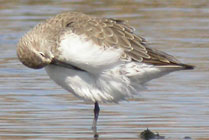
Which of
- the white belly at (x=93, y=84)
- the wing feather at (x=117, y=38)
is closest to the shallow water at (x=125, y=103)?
the white belly at (x=93, y=84)

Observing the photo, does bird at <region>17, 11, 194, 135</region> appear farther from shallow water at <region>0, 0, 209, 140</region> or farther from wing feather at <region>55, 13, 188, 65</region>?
shallow water at <region>0, 0, 209, 140</region>

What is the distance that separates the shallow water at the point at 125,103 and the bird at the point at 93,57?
435 mm

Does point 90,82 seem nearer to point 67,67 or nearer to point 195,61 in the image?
point 67,67

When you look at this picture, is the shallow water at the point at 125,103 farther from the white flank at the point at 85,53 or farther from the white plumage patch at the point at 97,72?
the white flank at the point at 85,53

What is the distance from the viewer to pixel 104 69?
9234 mm

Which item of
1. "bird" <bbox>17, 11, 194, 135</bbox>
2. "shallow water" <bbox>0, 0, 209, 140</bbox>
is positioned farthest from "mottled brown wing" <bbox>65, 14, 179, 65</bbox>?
"shallow water" <bbox>0, 0, 209, 140</bbox>

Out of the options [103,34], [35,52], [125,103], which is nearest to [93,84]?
[103,34]

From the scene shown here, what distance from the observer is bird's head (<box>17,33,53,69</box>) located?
9117 mm

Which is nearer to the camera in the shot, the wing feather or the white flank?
the white flank

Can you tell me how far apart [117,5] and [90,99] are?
9.60 meters

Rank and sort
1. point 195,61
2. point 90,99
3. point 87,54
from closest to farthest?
point 87,54, point 90,99, point 195,61

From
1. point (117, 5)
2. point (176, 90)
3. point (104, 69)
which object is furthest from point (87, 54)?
point (117, 5)

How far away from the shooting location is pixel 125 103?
34.9 ft

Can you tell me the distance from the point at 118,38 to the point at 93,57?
54cm
